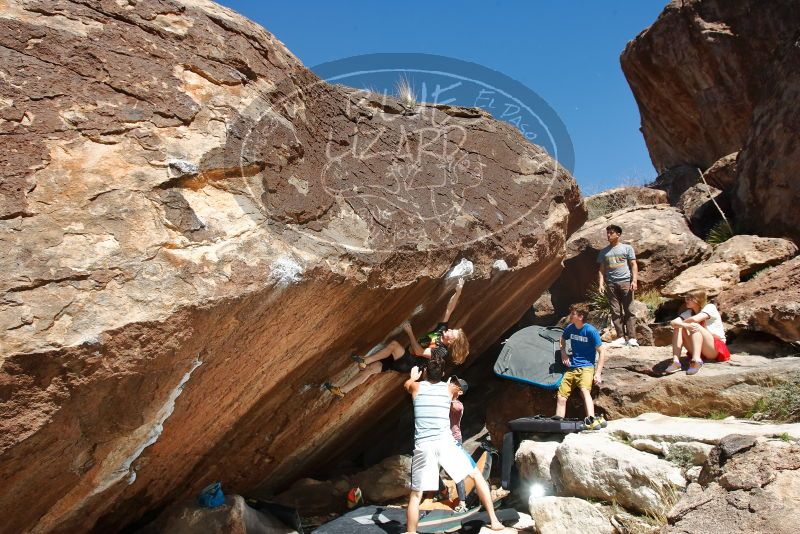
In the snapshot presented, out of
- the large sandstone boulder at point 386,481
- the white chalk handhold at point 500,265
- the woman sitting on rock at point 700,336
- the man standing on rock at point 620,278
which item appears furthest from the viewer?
the man standing on rock at point 620,278

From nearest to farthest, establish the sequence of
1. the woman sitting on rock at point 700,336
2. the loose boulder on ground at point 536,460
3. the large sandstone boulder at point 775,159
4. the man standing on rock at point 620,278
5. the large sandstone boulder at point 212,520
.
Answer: the large sandstone boulder at point 212,520 < the loose boulder on ground at point 536,460 < the woman sitting on rock at point 700,336 < the man standing on rock at point 620,278 < the large sandstone boulder at point 775,159

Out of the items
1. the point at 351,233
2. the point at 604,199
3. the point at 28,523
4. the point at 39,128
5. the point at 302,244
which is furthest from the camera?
the point at 604,199

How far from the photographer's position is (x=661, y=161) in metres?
15.7

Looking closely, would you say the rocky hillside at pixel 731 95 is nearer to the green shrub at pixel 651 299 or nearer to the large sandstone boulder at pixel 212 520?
the green shrub at pixel 651 299

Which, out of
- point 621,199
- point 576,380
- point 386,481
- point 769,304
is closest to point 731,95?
point 621,199

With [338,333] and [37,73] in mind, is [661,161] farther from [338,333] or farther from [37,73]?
[37,73]

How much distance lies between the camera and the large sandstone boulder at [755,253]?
863 centimetres

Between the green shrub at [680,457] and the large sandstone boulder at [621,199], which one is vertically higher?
the large sandstone boulder at [621,199]

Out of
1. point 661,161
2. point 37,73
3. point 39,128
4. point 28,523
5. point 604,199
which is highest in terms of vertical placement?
point 661,161

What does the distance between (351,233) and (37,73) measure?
2.12 metres

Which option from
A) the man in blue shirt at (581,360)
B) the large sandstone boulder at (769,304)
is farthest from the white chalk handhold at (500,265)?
the large sandstone boulder at (769,304)

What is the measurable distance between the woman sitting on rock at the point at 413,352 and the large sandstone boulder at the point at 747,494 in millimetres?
2452

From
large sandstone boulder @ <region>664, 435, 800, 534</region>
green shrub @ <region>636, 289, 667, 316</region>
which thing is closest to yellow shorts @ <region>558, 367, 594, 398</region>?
large sandstone boulder @ <region>664, 435, 800, 534</region>

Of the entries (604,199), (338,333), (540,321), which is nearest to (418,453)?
(338,333)
